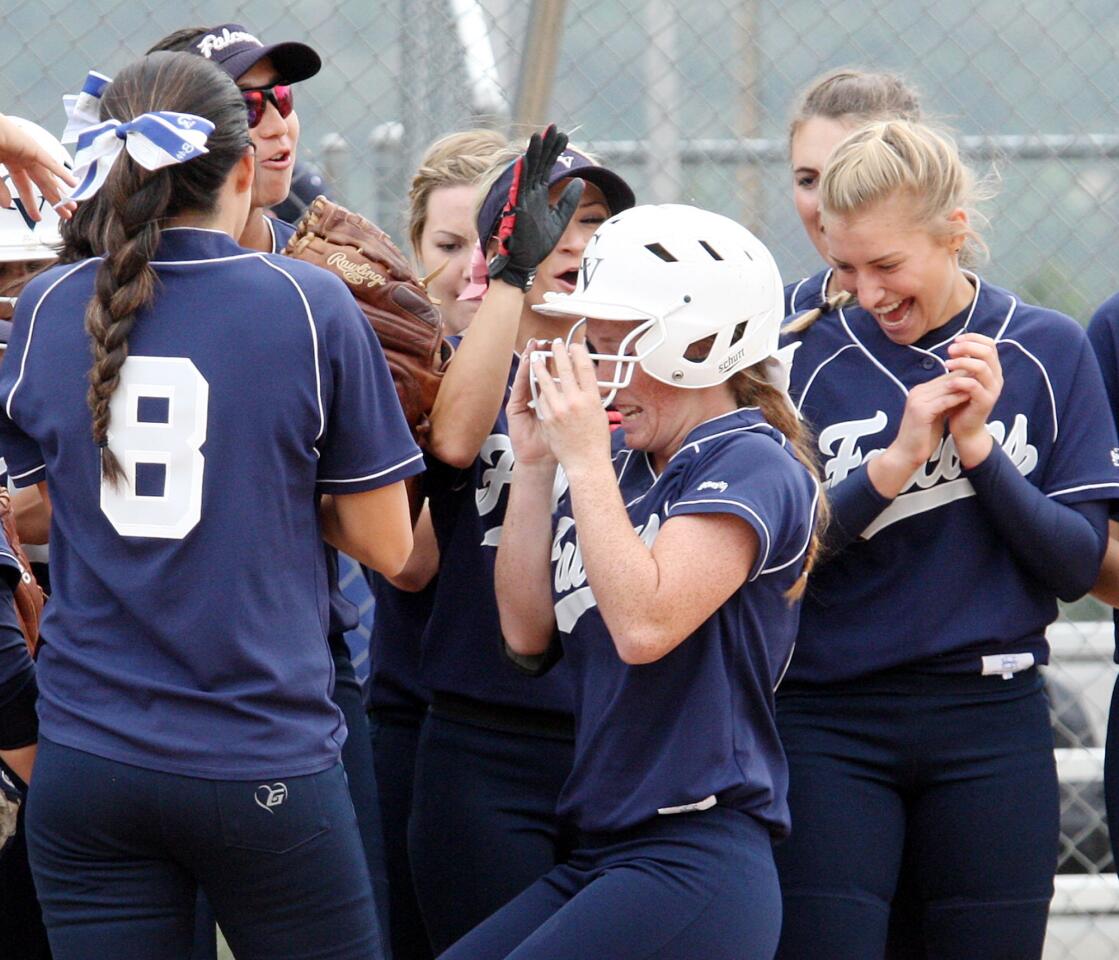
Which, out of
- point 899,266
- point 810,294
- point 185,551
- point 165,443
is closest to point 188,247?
point 165,443

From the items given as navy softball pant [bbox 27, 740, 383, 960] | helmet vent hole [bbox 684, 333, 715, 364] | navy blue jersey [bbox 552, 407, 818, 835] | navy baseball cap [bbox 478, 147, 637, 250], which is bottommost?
navy softball pant [bbox 27, 740, 383, 960]

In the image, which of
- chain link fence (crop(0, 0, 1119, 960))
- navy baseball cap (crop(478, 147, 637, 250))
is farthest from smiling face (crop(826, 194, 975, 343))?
chain link fence (crop(0, 0, 1119, 960))

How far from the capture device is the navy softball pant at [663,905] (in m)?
2.06

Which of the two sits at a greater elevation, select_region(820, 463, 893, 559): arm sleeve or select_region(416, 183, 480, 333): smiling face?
select_region(416, 183, 480, 333): smiling face

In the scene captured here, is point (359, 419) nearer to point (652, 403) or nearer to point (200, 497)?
point (200, 497)

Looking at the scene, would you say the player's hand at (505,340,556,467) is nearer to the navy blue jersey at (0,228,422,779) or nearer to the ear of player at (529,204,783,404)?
the ear of player at (529,204,783,404)

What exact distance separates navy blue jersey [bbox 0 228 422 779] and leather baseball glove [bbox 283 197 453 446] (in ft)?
1.34

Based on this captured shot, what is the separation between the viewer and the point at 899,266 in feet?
8.63

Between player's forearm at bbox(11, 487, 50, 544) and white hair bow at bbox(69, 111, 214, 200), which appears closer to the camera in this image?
white hair bow at bbox(69, 111, 214, 200)

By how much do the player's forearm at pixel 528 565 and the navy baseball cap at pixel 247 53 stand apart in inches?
32.2

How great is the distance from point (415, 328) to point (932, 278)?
2.87 feet

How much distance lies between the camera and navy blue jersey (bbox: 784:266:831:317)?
2.94 m

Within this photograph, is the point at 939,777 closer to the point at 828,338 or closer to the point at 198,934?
the point at 828,338

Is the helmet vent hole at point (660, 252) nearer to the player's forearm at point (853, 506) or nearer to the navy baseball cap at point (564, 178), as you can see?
the navy baseball cap at point (564, 178)
